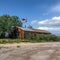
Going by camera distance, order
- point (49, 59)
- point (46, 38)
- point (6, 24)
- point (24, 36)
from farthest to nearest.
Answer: point (6, 24), point (24, 36), point (46, 38), point (49, 59)

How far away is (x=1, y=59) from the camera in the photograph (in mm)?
15094

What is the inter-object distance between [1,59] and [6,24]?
60681 millimetres

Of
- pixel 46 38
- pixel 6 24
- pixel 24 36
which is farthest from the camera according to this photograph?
pixel 6 24

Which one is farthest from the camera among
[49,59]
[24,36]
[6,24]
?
[6,24]

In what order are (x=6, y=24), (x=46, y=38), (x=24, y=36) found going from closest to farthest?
(x=46, y=38) → (x=24, y=36) → (x=6, y=24)

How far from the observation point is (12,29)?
75500 millimetres

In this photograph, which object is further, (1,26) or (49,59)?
(1,26)

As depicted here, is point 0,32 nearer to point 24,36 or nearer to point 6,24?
point 6,24

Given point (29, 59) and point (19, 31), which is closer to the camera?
point (29, 59)

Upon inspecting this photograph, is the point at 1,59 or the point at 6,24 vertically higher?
the point at 6,24

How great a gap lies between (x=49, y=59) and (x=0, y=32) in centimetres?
5954

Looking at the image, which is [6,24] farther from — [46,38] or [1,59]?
[1,59]

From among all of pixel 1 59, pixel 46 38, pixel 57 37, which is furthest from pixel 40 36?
pixel 1 59

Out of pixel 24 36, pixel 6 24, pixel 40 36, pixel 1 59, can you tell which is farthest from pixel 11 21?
pixel 1 59
